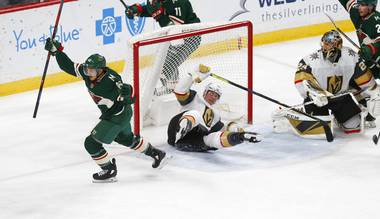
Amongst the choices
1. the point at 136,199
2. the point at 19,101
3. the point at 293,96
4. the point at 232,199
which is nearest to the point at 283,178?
the point at 232,199

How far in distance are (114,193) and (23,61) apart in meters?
3.02

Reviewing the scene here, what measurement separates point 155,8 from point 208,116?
5.19ft

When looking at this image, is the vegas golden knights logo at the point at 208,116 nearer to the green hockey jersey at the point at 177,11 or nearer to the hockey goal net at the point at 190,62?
the hockey goal net at the point at 190,62

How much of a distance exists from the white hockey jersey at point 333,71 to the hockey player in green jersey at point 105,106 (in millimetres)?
1638

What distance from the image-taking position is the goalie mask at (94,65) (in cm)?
752

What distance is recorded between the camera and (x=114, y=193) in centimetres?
759

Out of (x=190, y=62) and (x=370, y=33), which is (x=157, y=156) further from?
(x=370, y=33)

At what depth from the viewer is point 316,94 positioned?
8.58 m

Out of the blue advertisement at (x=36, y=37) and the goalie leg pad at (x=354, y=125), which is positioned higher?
the blue advertisement at (x=36, y=37)

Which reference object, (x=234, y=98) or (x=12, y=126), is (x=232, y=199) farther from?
(x=12, y=126)

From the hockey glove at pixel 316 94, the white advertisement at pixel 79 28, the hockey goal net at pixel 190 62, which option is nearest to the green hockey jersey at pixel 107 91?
the hockey goal net at pixel 190 62

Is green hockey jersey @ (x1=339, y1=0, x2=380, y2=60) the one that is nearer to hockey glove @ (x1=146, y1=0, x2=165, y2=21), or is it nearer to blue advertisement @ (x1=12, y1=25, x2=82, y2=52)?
hockey glove @ (x1=146, y1=0, x2=165, y2=21)

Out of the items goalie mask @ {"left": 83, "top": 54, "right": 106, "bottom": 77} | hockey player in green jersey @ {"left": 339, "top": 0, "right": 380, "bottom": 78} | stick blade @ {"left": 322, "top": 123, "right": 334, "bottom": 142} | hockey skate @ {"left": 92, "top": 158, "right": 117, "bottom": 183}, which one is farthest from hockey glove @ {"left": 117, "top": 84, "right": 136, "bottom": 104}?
hockey player in green jersey @ {"left": 339, "top": 0, "right": 380, "bottom": 78}

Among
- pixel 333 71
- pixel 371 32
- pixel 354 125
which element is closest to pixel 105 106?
pixel 333 71
